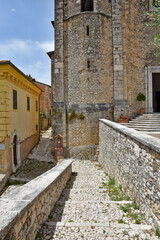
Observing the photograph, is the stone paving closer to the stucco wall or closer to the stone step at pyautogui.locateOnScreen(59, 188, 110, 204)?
the stone step at pyautogui.locateOnScreen(59, 188, 110, 204)

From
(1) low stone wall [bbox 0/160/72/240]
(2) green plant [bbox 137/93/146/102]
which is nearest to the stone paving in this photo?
(1) low stone wall [bbox 0/160/72/240]

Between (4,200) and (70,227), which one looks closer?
(4,200)

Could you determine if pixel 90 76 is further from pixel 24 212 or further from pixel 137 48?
pixel 24 212

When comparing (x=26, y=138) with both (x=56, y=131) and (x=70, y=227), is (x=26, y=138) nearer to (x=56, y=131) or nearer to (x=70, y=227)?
(x=56, y=131)

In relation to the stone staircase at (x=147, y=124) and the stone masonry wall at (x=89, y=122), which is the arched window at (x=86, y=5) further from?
the stone staircase at (x=147, y=124)

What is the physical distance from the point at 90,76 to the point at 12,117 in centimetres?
572

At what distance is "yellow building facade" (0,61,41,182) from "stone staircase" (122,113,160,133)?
651 cm

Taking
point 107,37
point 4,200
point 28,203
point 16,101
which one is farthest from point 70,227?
point 107,37

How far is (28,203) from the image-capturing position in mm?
2568

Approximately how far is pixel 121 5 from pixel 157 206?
13.0m

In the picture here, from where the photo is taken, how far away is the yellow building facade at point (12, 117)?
8086 mm

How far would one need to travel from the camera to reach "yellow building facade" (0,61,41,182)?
26.5 feet

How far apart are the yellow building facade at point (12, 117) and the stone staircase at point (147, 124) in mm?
6509

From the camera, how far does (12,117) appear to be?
29.3ft
